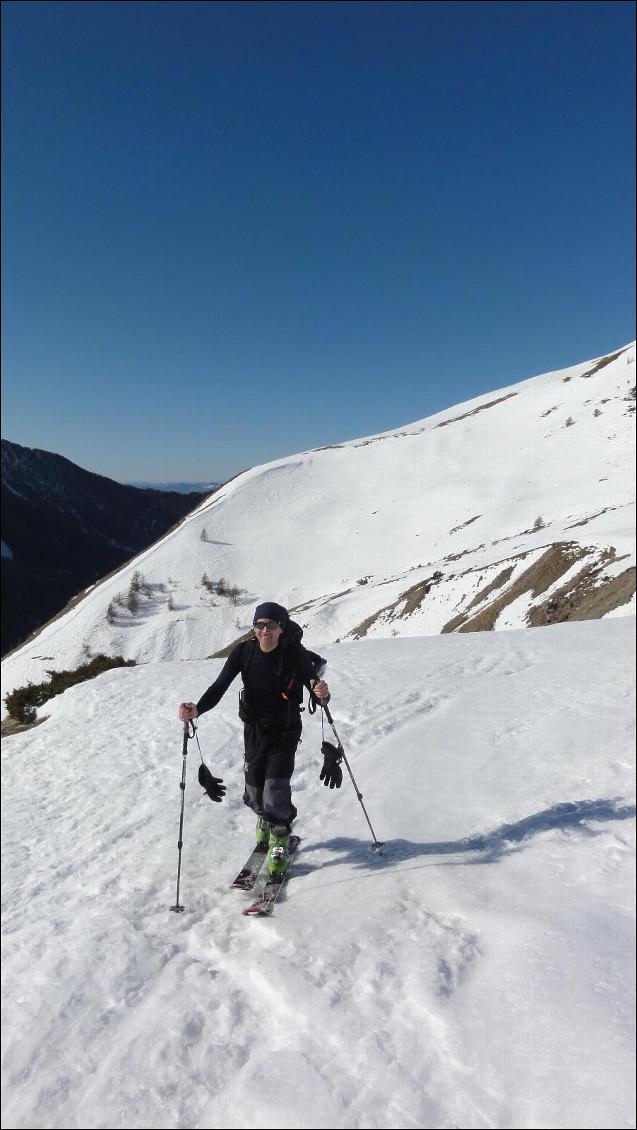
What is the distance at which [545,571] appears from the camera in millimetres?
19344

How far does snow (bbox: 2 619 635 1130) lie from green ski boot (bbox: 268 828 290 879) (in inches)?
8.4

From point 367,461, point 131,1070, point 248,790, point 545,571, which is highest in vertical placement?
point 367,461

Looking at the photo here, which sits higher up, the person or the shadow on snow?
the person

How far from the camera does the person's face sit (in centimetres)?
565

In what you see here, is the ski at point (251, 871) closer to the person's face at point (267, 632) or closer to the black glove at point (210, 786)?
the black glove at point (210, 786)

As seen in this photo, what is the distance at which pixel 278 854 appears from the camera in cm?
580

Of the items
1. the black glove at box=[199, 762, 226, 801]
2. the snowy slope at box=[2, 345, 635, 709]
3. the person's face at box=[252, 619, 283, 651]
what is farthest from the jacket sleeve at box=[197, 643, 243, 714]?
the snowy slope at box=[2, 345, 635, 709]

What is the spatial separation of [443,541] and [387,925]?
80.9 feet

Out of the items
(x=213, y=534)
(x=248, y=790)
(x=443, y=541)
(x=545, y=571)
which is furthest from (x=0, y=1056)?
(x=213, y=534)

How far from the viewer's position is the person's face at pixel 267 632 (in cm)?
565

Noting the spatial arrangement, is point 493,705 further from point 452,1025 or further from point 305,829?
point 452,1025

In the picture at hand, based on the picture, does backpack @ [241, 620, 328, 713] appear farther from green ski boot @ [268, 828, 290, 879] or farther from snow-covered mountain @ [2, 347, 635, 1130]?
snow-covered mountain @ [2, 347, 635, 1130]

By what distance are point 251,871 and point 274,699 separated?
1.85 m

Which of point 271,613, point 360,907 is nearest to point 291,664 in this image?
point 271,613
